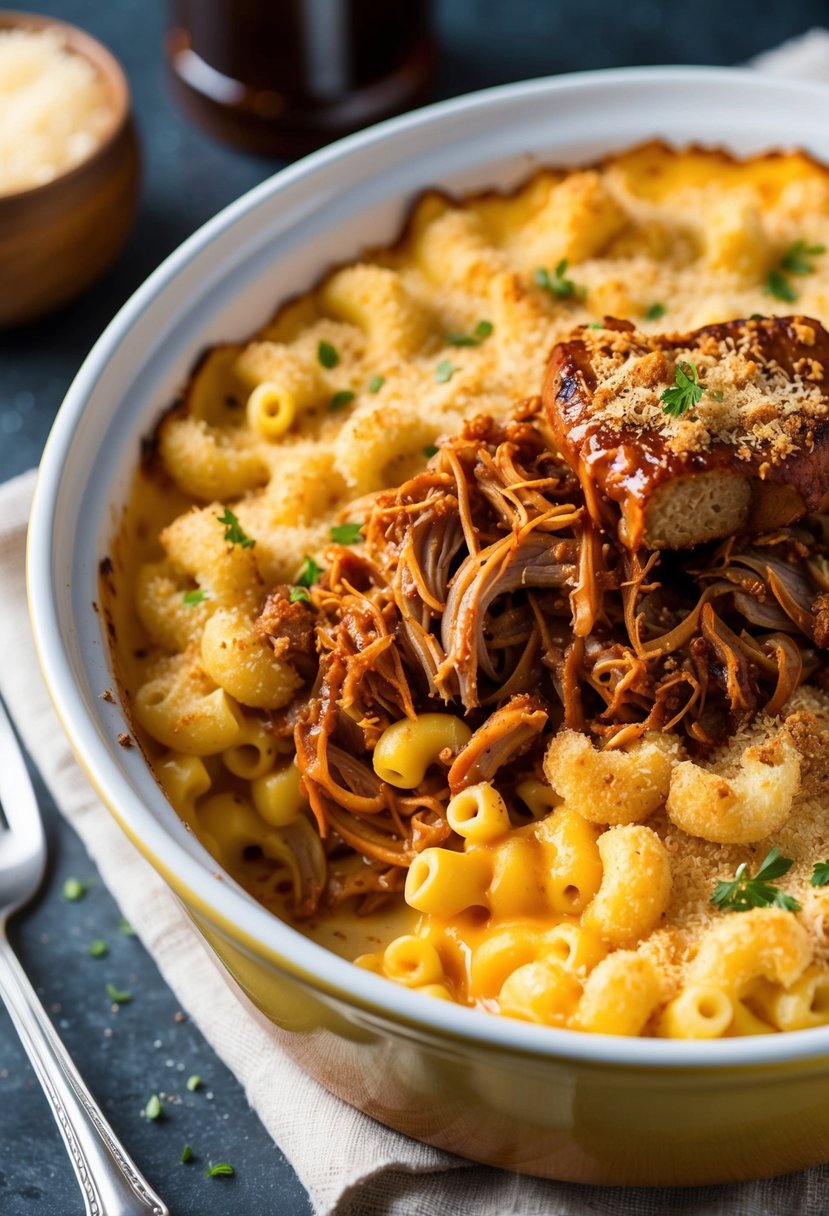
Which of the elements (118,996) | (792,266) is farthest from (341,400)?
(118,996)

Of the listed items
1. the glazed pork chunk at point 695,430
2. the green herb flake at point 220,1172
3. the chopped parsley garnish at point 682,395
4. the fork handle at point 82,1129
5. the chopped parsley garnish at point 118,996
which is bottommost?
the green herb flake at point 220,1172

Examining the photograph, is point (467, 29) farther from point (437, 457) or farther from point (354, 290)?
point (437, 457)

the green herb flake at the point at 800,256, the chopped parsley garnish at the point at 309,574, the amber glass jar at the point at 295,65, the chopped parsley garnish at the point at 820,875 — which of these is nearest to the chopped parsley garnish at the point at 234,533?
the chopped parsley garnish at the point at 309,574

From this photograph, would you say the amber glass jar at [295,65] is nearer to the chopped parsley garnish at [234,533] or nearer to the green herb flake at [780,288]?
the green herb flake at [780,288]

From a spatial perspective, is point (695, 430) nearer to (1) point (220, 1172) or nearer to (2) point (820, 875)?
(2) point (820, 875)

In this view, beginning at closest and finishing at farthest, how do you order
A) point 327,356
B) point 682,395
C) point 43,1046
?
1. point 682,395
2. point 43,1046
3. point 327,356

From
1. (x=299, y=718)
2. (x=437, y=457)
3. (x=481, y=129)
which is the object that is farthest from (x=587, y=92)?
(x=299, y=718)
